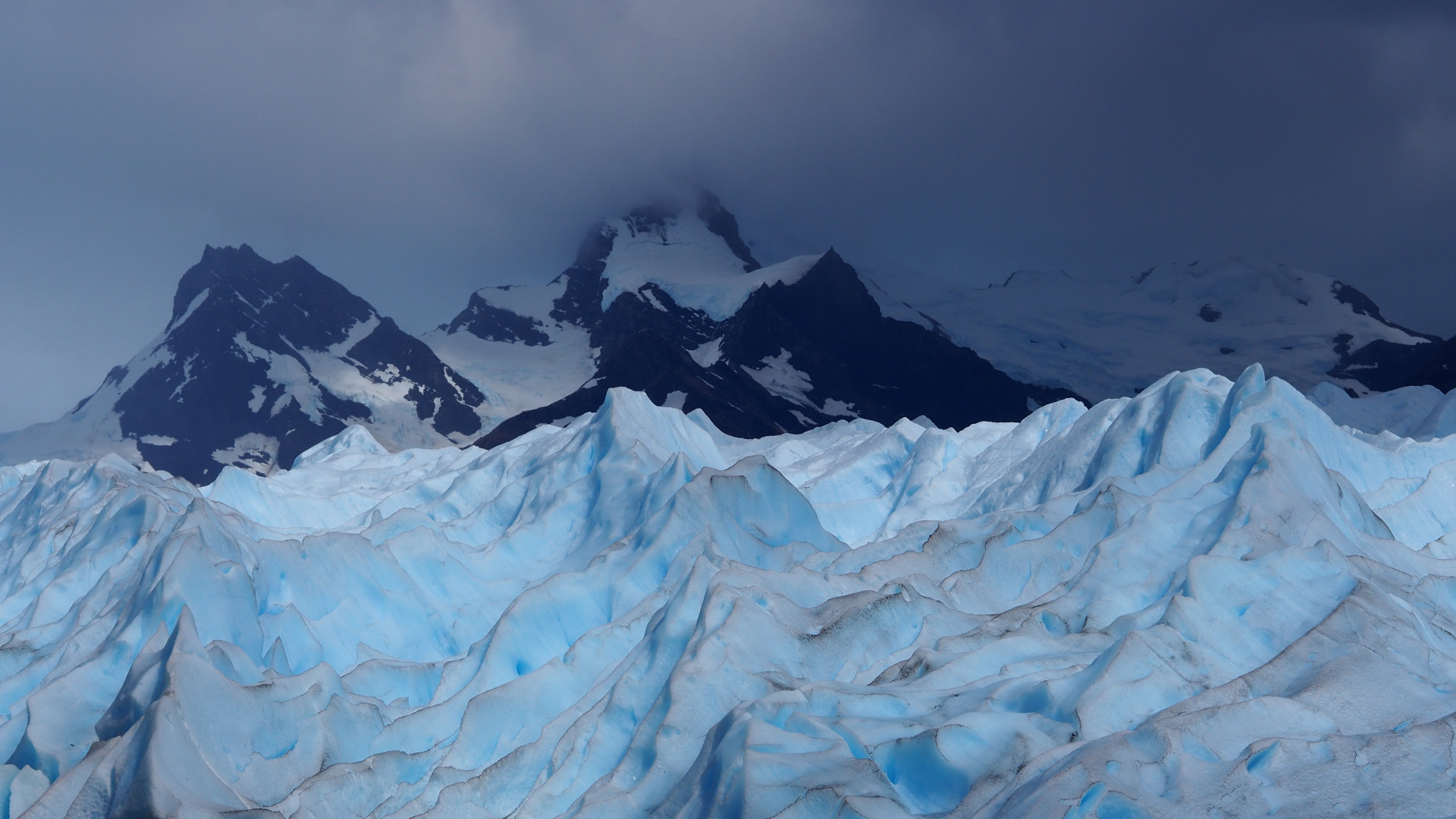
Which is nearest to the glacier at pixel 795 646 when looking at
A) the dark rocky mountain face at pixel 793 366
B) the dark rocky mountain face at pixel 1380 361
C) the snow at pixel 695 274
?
the dark rocky mountain face at pixel 793 366

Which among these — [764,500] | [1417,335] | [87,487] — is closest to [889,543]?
[764,500]

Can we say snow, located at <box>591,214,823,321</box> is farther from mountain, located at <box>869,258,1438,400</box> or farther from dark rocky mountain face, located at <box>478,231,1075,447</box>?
mountain, located at <box>869,258,1438,400</box>

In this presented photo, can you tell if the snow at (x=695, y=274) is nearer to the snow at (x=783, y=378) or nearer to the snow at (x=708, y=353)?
the snow at (x=708, y=353)

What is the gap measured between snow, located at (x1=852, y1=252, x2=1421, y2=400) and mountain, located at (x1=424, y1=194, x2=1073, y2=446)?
32.7ft

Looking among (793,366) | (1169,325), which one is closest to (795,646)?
(793,366)

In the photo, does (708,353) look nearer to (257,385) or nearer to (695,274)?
(695,274)

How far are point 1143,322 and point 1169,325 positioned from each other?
14.4 feet

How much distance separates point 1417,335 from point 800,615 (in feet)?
557

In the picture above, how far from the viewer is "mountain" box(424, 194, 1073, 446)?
390 feet

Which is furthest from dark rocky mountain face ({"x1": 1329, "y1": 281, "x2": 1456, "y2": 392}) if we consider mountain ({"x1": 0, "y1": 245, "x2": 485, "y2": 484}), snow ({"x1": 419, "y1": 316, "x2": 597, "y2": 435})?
mountain ({"x1": 0, "y1": 245, "x2": 485, "y2": 484})

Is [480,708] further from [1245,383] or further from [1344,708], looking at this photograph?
[1245,383]

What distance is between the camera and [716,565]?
2061 cm

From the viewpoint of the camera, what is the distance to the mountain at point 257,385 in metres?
126

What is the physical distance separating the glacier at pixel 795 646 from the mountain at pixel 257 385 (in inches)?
4025
